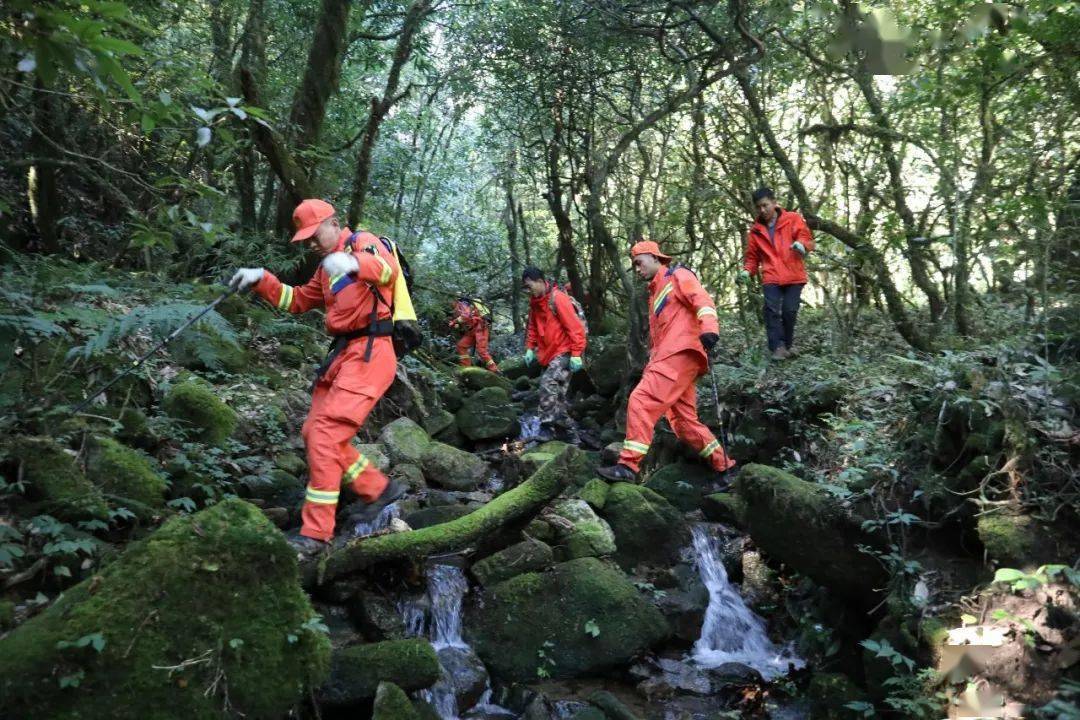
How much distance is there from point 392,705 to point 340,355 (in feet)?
8.21

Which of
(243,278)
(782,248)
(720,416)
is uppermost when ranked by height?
(782,248)

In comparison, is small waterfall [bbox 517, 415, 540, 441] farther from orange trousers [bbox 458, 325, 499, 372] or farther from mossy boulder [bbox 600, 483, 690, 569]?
orange trousers [bbox 458, 325, 499, 372]

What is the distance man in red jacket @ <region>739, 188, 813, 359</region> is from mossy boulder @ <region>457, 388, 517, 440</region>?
3.75 metres

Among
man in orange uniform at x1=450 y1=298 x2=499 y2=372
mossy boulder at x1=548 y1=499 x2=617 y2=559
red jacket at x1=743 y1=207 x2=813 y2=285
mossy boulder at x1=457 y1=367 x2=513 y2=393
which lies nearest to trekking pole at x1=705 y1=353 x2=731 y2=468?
red jacket at x1=743 y1=207 x2=813 y2=285

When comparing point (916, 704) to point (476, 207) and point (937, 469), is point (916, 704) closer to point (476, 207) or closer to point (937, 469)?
point (937, 469)

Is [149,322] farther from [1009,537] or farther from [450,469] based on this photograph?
[1009,537]

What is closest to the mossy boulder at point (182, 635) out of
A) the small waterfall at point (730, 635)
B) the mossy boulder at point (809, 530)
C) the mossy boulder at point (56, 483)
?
the mossy boulder at point (56, 483)

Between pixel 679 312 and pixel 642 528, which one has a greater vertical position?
pixel 679 312

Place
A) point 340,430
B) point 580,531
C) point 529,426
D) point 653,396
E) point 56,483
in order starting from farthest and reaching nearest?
point 529,426 → point 653,396 → point 580,531 → point 340,430 → point 56,483

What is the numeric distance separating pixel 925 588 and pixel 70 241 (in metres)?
10.9

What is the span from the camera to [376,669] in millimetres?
4414

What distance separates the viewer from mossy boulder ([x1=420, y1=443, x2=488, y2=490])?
786 cm

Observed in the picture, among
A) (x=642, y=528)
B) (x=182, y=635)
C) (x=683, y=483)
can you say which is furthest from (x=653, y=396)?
(x=182, y=635)

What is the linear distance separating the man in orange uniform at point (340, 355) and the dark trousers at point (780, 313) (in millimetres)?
5745
